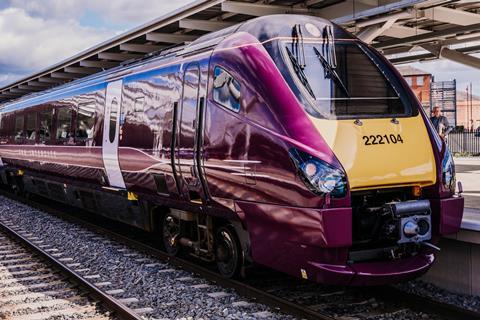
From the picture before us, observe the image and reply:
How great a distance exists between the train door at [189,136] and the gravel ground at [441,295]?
8.33ft

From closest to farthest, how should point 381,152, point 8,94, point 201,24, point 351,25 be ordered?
point 381,152, point 351,25, point 201,24, point 8,94

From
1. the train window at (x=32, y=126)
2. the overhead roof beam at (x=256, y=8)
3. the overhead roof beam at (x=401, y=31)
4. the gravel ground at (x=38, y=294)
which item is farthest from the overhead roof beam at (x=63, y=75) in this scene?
the gravel ground at (x=38, y=294)

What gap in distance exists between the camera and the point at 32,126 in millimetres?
14008

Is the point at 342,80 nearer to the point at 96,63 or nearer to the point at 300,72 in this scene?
the point at 300,72

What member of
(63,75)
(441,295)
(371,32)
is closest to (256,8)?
(371,32)

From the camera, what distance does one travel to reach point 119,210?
9.14 meters

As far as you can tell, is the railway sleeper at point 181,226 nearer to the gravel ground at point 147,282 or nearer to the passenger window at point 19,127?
the gravel ground at point 147,282

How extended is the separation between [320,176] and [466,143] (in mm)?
24518

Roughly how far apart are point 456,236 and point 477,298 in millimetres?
631

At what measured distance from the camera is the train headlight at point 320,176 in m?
5.04

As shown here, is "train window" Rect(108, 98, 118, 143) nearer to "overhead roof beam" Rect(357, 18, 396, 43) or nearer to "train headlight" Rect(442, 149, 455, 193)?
"overhead roof beam" Rect(357, 18, 396, 43)

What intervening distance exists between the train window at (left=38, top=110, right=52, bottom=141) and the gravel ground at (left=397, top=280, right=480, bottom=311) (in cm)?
862

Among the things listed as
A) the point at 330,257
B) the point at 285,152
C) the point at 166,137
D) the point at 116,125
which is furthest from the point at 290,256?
the point at 116,125

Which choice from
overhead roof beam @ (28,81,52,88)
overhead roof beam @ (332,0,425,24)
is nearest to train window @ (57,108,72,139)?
overhead roof beam @ (332,0,425,24)
